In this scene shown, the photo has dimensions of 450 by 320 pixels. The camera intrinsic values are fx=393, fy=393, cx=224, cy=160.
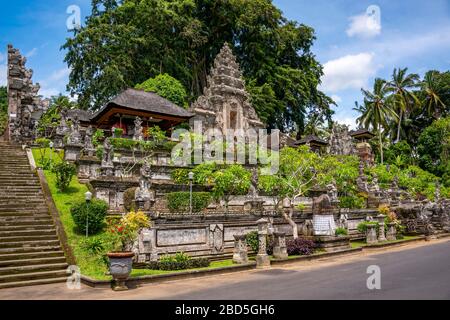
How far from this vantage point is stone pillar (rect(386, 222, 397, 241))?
24.0 metres

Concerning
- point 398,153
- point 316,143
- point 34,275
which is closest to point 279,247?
point 34,275

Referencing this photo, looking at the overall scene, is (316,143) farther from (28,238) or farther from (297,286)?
(297,286)

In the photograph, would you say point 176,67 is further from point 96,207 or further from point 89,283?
point 89,283

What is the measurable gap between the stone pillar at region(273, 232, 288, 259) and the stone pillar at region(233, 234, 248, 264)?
1685 mm

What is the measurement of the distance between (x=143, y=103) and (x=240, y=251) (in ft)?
68.8

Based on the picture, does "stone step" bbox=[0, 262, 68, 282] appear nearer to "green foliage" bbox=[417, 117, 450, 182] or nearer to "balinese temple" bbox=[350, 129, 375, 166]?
"balinese temple" bbox=[350, 129, 375, 166]

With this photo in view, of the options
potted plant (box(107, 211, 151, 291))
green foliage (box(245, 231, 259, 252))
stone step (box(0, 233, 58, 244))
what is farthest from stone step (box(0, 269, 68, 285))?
green foliage (box(245, 231, 259, 252))

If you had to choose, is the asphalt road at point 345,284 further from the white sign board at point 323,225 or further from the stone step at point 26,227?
the stone step at point 26,227

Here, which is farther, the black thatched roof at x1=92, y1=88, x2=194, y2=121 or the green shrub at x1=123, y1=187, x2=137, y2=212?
the black thatched roof at x1=92, y1=88, x2=194, y2=121

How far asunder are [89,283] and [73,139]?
49.4 ft

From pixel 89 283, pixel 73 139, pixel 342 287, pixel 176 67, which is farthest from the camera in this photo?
pixel 176 67

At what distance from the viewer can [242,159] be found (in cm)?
3070

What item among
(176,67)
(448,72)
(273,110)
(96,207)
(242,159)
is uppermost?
(448,72)
